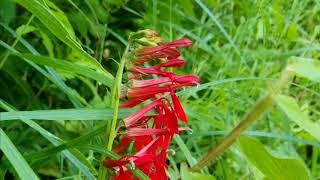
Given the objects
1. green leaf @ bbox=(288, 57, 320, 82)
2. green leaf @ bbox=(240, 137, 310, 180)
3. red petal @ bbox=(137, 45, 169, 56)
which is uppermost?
red petal @ bbox=(137, 45, 169, 56)

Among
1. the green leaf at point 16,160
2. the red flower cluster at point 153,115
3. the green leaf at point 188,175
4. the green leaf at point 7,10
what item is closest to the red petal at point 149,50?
the red flower cluster at point 153,115

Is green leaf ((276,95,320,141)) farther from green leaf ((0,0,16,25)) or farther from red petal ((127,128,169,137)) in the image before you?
green leaf ((0,0,16,25))

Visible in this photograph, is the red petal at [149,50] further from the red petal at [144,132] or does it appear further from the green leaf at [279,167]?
the green leaf at [279,167]

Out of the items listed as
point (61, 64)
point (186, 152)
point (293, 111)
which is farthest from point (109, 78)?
point (293, 111)

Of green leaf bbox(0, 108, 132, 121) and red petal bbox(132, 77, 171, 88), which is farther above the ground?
red petal bbox(132, 77, 171, 88)

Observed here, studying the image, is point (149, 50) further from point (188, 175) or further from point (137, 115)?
point (188, 175)

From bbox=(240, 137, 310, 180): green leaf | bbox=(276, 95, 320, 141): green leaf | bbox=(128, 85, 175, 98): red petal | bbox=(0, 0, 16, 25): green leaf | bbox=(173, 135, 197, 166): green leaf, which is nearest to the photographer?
bbox=(276, 95, 320, 141): green leaf

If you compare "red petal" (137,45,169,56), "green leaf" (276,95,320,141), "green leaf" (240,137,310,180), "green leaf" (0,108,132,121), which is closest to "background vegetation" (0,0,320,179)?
"green leaf" (0,108,132,121)

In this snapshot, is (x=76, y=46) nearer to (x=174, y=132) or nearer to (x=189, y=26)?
(x=174, y=132)
